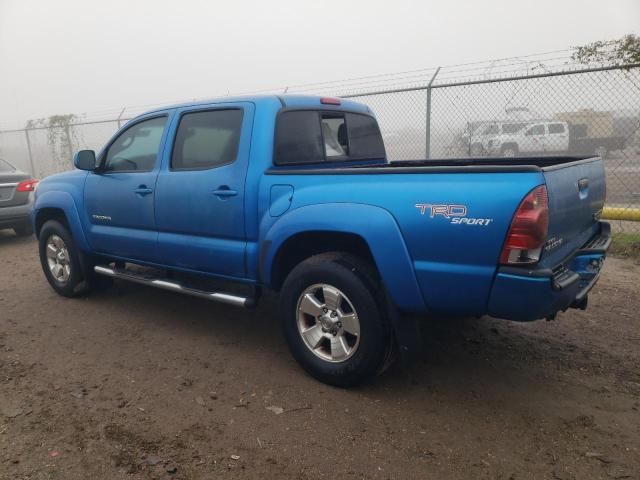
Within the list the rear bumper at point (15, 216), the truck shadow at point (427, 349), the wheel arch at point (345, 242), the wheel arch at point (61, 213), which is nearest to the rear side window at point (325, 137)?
the wheel arch at point (345, 242)

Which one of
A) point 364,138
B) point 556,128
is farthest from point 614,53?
point 364,138

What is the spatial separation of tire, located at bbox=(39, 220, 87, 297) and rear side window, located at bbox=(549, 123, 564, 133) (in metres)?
6.37

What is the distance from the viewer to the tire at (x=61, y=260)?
514 centimetres

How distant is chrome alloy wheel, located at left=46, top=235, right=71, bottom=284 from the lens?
5.29m

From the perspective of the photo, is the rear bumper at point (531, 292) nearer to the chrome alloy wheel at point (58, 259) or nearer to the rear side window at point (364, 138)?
the rear side window at point (364, 138)

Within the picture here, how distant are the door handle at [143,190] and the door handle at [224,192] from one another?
2.68ft

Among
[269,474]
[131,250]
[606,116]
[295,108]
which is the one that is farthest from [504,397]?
[606,116]

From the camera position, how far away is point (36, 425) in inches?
116

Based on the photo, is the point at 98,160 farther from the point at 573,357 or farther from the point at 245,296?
the point at 573,357

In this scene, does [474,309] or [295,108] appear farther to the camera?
[295,108]

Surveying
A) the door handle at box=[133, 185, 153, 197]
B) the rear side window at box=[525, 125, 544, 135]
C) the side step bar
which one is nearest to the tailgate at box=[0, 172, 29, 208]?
the side step bar

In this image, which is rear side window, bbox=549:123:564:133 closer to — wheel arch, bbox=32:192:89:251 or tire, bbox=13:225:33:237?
wheel arch, bbox=32:192:89:251

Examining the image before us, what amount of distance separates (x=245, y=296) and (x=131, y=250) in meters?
1.40

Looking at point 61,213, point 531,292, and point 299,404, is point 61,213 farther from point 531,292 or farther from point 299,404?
point 531,292
